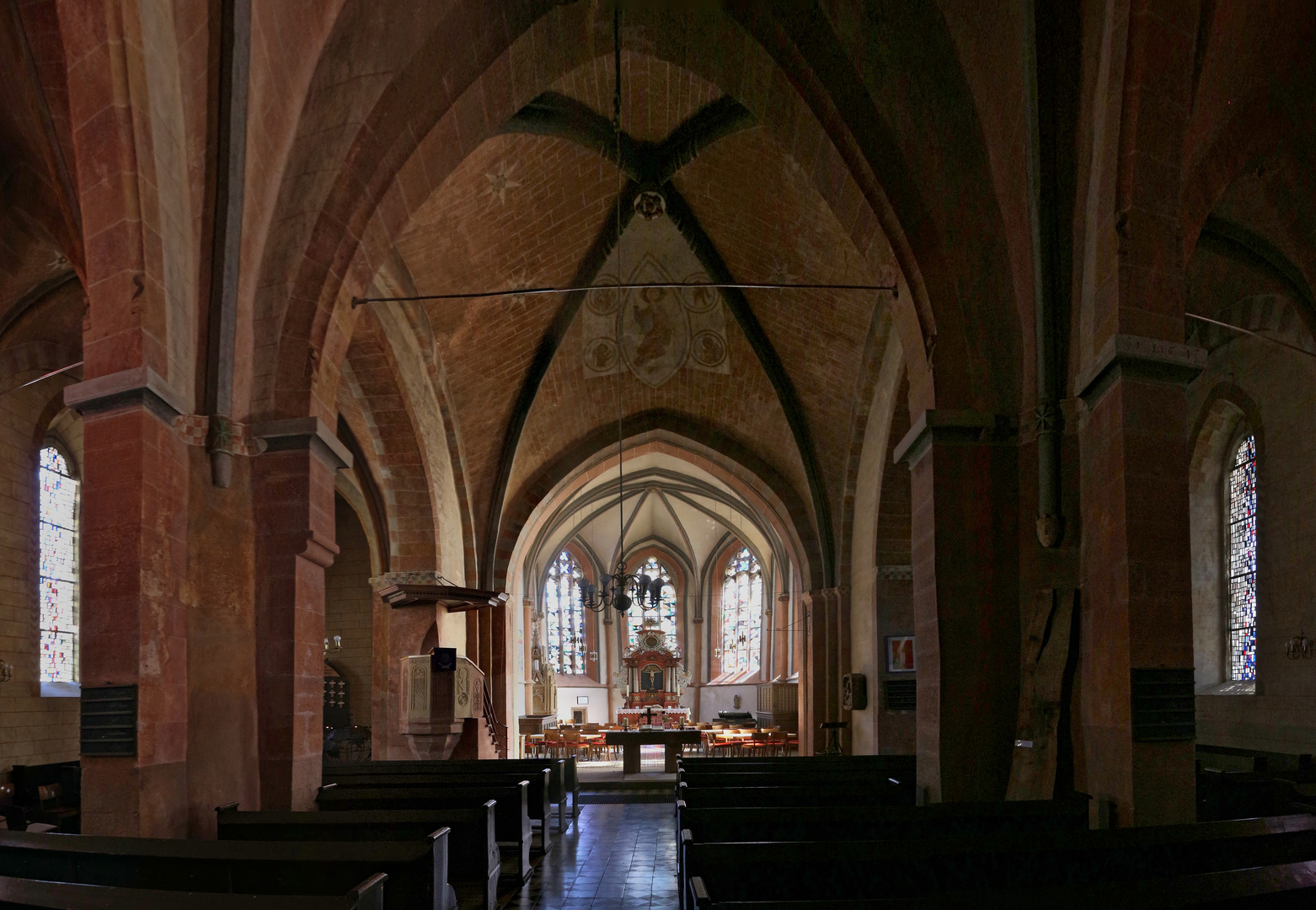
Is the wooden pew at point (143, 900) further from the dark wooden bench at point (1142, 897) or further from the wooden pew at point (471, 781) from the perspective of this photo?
the wooden pew at point (471, 781)

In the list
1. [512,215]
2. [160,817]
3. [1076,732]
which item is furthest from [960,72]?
[160,817]

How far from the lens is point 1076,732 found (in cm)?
721

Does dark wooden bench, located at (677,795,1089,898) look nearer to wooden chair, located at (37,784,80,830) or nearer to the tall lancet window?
wooden chair, located at (37,784,80,830)

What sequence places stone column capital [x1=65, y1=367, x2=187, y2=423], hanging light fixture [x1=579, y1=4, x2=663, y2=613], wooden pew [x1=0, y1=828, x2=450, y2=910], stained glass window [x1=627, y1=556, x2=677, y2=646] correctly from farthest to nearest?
stained glass window [x1=627, y1=556, x2=677, y2=646] < hanging light fixture [x1=579, y1=4, x2=663, y2=613] < stone column capital [x1=65, y1=367, x2=187, y2=423] < wooden pew [x1=0, y1=828, x2=450, y2=910]

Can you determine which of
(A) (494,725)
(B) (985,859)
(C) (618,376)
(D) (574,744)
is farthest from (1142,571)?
(D) (574,744)

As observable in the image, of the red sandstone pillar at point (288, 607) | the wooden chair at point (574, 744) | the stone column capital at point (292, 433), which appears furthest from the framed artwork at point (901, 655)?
the stone column capital at point (292, 433)

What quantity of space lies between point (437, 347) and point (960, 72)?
8.01m

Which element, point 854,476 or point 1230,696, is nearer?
point 1230,696

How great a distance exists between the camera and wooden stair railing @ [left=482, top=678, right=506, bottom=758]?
1569cm

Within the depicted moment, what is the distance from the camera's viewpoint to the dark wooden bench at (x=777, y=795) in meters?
7.30

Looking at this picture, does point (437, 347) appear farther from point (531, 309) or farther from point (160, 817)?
point (160, 817)

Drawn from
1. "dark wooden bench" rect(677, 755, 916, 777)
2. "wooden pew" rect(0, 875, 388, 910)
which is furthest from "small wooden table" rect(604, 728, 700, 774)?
"wooden pew" rect(0, 875, 388, 910)

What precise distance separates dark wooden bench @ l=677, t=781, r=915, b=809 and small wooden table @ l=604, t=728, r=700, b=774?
773 cm

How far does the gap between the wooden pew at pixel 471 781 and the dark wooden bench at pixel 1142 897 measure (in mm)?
5365
